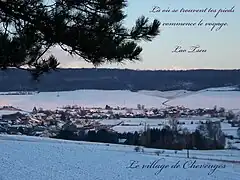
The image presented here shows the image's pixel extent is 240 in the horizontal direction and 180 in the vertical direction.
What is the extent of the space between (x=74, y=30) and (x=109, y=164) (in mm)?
5093

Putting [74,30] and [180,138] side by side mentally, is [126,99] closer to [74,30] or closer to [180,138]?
[180,138]

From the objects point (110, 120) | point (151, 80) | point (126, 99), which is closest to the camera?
point (151, 80)

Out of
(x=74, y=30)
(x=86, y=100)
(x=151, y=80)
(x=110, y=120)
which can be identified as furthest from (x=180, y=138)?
(x=86, y=100)

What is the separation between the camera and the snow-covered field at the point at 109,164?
813 cm

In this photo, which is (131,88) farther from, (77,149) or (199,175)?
(77,149)

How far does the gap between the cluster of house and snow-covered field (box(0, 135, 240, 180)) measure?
586mm

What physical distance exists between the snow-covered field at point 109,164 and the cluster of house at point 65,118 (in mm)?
586

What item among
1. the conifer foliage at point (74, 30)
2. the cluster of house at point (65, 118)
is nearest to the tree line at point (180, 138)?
the cluster of house at point (65, 118)

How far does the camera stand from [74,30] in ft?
16.7

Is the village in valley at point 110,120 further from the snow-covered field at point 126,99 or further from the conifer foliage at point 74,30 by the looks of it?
the conifer foliage at point 74,30

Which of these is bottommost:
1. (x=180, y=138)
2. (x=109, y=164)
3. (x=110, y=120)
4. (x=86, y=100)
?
(x=109, y=164)

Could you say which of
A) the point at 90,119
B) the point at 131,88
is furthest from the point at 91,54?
the point at 90,119

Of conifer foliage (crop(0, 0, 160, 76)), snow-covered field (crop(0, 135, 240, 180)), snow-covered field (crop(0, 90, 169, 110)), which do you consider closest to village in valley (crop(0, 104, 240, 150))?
snow-covered field (crop(0, 90, 169, 110))

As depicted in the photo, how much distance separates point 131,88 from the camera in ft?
32.2
